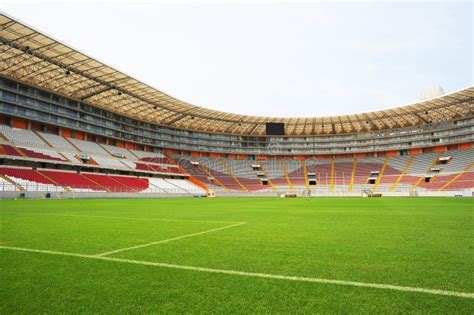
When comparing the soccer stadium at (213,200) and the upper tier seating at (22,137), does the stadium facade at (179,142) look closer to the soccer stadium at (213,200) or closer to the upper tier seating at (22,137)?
the upper tier seating at (22,137)

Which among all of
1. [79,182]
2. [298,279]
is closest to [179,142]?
[79,182]

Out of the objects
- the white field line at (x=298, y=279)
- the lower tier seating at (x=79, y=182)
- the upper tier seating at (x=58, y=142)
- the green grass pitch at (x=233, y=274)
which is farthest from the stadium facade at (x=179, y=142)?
the white field line at (x=298, y=279)

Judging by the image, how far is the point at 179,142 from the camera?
234 feet

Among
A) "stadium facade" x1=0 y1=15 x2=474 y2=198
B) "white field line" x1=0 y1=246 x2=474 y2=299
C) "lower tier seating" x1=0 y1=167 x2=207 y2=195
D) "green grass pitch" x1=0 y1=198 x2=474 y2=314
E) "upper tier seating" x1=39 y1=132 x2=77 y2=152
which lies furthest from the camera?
"upper tier seating" x1=39 y1=132 x2=77 y2=152

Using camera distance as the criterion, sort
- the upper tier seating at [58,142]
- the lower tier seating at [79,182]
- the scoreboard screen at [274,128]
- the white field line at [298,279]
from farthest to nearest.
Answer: the scoreboard screen at [274,128] → the upper tier seating at [58,142] → the lower tier seating at [79,182] → the white field line at [298,279]

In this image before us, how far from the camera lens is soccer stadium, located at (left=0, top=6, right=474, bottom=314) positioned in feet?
10.5

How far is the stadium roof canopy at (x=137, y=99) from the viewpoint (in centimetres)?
3416

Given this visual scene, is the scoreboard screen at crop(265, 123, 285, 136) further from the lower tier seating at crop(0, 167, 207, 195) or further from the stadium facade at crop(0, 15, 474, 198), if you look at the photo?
the lower tier seating at crop(0, 167, 207, 195)

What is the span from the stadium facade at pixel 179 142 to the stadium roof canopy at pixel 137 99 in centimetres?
20

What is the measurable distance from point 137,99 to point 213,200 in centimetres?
2683

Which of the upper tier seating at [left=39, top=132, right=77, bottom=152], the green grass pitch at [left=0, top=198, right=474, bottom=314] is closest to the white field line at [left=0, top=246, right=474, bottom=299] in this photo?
the green grass pitch at [left=0, top=198, right=474, bottom=314]

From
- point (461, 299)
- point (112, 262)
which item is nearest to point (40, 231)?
point (112, 262)

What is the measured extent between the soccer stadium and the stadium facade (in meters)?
0.31

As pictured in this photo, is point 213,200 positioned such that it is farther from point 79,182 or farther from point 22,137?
point 22,137
